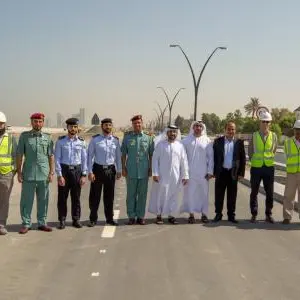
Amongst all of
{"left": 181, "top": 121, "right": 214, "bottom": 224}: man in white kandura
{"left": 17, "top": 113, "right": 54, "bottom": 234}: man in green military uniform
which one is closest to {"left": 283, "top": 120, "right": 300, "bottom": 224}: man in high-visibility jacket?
→ {"left": 181, "top": 121, "right": 214, "bottom": 224}: man in white kandura

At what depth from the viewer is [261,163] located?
8.47 meters

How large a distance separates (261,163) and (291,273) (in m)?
3.30

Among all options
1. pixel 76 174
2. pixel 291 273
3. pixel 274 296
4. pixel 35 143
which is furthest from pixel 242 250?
pixel 35 143

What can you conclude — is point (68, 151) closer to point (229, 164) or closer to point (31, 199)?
point (31, 199)

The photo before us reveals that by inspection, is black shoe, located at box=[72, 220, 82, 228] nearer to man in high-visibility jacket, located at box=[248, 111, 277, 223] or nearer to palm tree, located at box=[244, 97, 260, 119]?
man in high-visibility jacket, located at box=[248, 111, 277, 223]

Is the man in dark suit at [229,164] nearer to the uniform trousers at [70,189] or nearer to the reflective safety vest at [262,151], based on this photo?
the reflective safety vest at [262,151]

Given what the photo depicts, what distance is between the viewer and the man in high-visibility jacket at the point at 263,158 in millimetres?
8445

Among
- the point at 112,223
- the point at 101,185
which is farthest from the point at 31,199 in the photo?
the point at 112,223

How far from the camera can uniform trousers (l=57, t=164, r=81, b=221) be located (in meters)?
7.76

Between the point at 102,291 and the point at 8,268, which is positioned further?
the point at 8,268

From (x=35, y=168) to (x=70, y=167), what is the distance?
60 cm

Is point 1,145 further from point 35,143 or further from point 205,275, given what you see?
point 205,275

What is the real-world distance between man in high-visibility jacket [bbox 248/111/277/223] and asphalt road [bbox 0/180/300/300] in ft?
1.61

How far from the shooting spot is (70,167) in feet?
25.4
